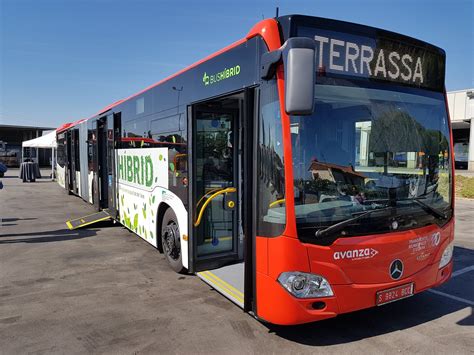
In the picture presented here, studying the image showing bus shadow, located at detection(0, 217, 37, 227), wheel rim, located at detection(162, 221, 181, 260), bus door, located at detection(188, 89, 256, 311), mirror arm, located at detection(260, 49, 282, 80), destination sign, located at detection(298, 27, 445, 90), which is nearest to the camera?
mirror arm, located at detection(260, 49, 282, 80)

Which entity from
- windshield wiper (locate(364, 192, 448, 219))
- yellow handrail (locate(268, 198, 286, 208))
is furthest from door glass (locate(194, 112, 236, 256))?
windshield wiper (locate(364, 192, 448, 219))

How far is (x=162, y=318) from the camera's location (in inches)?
158

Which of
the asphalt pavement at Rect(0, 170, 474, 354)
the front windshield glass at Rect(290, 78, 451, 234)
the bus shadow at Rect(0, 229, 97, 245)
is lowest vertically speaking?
the bus shadow at Rect(0, 229, 97, 245)

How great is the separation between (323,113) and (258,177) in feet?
2.58

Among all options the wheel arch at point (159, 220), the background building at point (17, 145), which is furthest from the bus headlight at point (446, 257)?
the background building at point (17, 145)

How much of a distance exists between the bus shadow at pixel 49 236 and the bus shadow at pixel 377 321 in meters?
5.84

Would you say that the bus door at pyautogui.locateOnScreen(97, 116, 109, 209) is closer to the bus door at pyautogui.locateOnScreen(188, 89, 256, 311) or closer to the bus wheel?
the bus wheel

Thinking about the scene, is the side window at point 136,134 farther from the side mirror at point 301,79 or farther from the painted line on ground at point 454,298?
the painted line on ground at point 454,298

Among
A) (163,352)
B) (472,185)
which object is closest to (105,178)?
(163,352)

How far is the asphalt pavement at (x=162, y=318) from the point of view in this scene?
3.43 m

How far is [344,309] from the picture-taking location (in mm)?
3191

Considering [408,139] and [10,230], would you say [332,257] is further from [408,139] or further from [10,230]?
[10,230]

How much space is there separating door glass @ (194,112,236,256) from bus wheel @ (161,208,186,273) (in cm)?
37

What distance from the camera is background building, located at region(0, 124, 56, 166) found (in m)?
40.2
